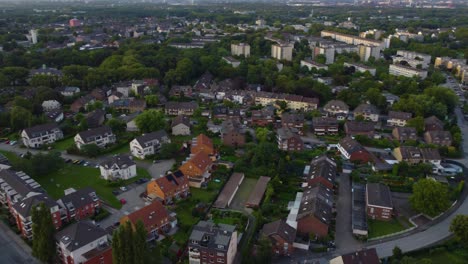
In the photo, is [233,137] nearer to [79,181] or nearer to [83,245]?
[79,181]

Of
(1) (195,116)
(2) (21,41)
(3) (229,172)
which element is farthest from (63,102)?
(2) (21,41)

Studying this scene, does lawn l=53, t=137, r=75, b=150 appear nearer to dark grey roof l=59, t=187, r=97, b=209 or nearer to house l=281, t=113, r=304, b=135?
dark grey roof l=59, t=187, r=97, b=209

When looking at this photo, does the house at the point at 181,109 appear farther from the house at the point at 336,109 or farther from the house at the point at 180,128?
the house at the point at 336,109

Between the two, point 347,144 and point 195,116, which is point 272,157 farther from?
point 195,116

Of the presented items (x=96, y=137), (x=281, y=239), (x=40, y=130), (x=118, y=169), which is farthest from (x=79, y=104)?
(x=281, y=239)

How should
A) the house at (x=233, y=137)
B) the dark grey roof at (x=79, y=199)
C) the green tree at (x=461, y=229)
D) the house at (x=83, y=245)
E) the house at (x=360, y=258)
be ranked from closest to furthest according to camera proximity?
the house at (x=360, y=258) → the house at (x=83, y=245) → the green tree at (x=461, y=229) → the dark grey roof at (x=79, y=199) → the house at (x=233, y=137)

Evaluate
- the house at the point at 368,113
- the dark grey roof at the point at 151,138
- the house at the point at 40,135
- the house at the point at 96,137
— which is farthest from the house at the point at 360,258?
the house at the point at 40,135

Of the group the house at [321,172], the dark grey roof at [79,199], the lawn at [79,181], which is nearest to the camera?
the dark grey roof at [79,199]
